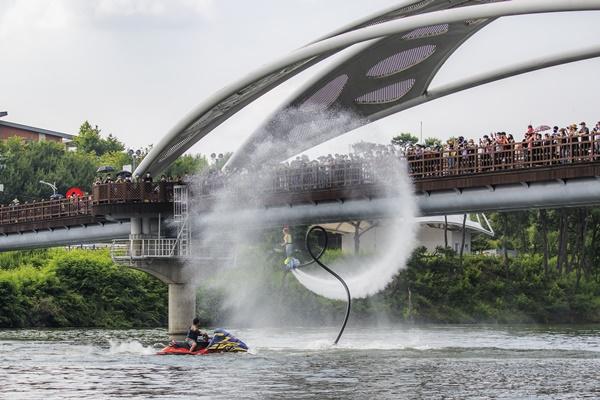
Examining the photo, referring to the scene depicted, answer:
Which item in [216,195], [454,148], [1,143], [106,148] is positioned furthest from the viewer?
[106,148]

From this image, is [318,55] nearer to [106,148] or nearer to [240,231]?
[240,231]

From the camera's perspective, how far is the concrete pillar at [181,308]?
76.7m

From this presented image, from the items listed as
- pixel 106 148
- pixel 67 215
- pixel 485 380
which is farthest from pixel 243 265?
pixel 106 148

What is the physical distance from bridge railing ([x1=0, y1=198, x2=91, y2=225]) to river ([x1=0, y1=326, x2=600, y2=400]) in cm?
995

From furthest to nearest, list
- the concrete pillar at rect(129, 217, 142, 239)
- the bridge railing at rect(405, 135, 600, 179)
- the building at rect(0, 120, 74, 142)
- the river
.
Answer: the building at rect(0, 120, 74, 142), the concrete pillar at rect(129, 217, 142, 239), the bridge railing at rect(405, 135, 600, 179), the river

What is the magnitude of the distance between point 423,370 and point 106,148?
437 ft

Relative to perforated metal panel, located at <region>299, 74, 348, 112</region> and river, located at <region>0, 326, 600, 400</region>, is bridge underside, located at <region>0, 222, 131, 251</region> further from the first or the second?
perforated metal panel, located at <region>299, 74, 348, 112</region>

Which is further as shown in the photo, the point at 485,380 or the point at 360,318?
the point at 360,318

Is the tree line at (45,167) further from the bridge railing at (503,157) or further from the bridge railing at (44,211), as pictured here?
A: the bridge railing at (503,157)

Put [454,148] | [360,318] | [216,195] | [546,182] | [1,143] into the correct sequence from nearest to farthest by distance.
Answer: [546,182] → [454,148] → [216,195] → [360,318] → [1,143]

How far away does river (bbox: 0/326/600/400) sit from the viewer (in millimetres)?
43281

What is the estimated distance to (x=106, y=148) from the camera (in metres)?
180

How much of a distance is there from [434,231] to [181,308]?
50406 mm

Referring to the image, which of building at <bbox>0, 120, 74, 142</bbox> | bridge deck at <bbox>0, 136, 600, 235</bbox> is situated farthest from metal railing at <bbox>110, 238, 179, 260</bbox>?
building at <bbox>0, 120, 74, 142</bbox>
